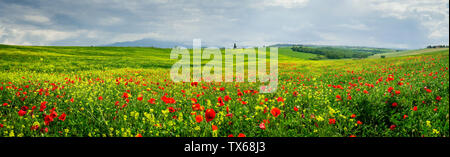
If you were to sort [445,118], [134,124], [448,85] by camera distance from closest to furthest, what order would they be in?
[445,118]
[134,124]
[448,85]

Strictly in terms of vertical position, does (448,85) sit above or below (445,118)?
above
